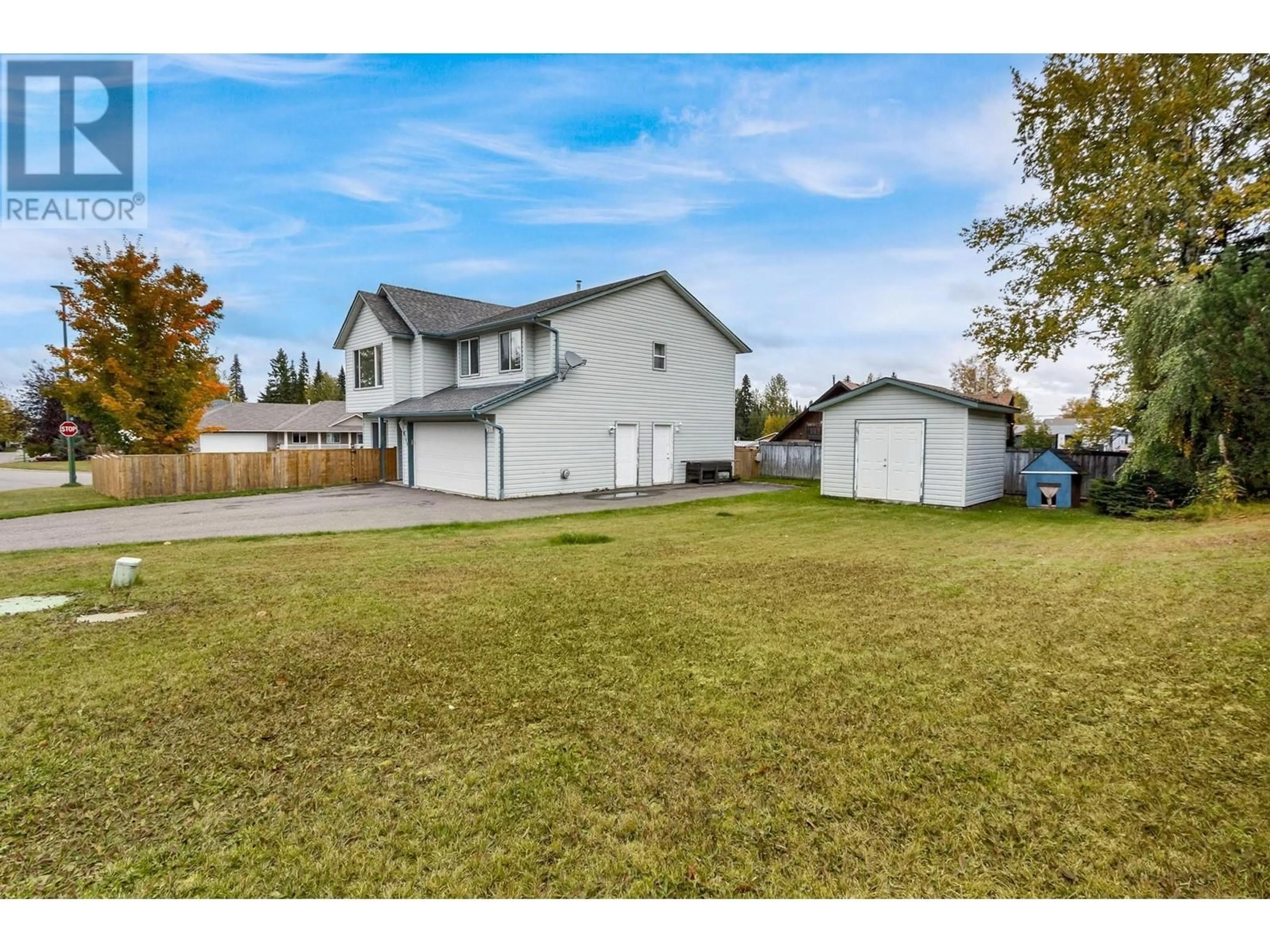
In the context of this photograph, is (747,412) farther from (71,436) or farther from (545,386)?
(71,436)

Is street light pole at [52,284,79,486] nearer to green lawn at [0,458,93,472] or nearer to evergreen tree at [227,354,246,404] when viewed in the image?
green lawn at [0,458,93,472]

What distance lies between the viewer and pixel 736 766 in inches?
115

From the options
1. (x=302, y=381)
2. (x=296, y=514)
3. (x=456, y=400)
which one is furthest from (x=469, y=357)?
(x=302, y=381)

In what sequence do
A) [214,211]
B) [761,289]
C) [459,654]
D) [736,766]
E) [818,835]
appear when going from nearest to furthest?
1. [818,835]
2. [736,766]
3. [459,654]
4. [214,211]
5. [761,289]

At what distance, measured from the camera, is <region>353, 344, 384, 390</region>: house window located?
21484mm

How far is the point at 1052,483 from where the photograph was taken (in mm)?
14703

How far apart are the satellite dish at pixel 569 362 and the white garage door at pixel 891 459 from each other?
8051 millimetres

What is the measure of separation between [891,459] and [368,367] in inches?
727

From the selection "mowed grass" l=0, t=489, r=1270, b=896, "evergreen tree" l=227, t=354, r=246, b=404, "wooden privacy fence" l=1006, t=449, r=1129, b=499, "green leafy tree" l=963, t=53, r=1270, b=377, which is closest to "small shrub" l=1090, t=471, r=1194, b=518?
"wooden privacy fence" l=1006, t=449, r=1129, b=499

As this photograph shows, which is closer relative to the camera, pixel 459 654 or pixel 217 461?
pixel 459 654
